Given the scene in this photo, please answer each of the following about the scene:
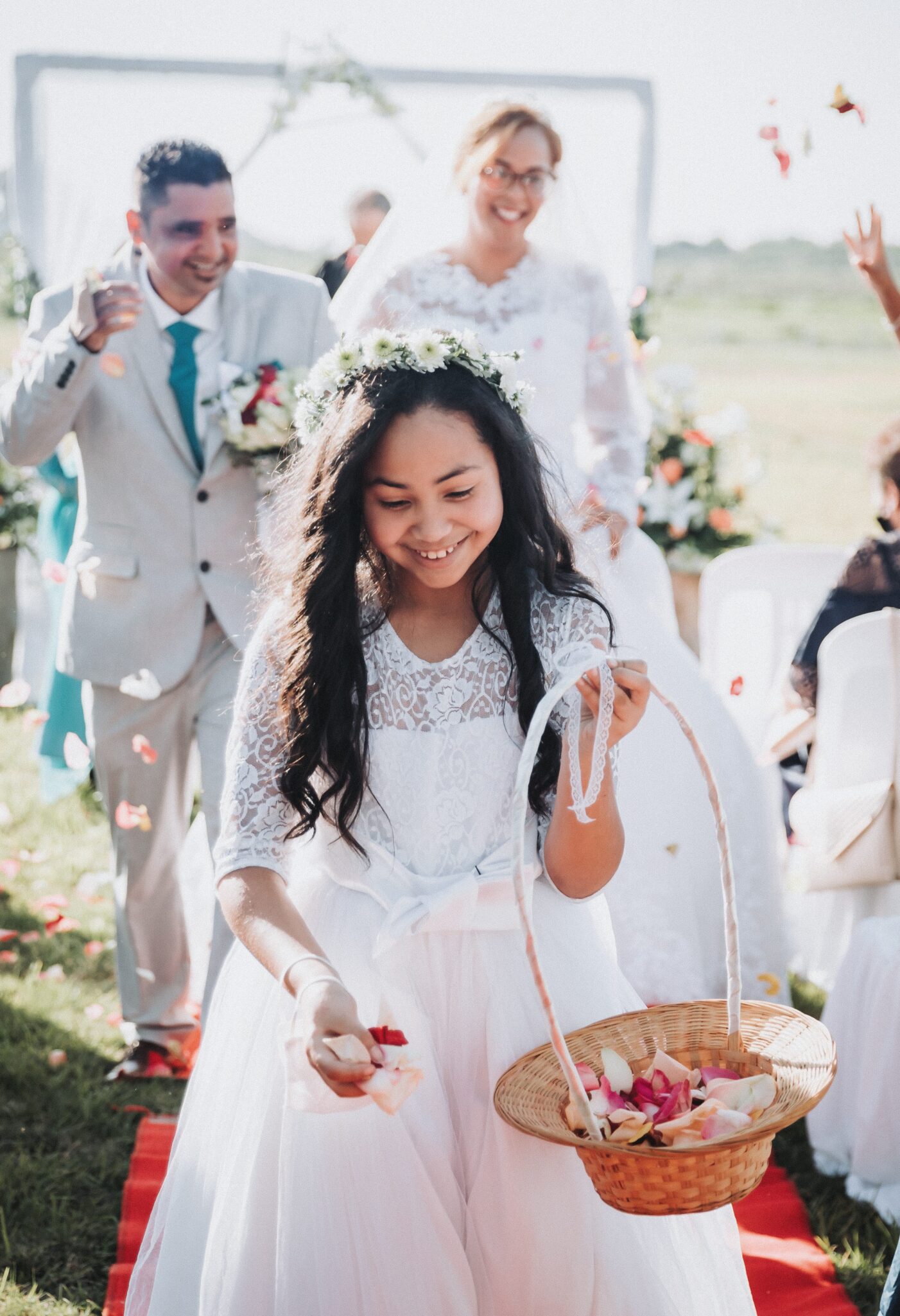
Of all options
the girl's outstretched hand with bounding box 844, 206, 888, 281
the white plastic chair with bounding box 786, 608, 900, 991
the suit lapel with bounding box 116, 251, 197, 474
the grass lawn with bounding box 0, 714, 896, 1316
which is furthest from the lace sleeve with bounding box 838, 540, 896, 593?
the suit lapel with bounding box 116, 251, 197, 474

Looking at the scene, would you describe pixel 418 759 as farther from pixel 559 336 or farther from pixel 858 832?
pixel 559 336

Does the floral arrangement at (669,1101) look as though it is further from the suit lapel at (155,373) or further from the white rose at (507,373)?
the suit lapel at (155,373)

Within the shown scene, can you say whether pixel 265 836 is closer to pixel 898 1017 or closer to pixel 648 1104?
pixel 648 1104

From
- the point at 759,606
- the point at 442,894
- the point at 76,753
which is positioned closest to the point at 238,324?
the point at 76,753

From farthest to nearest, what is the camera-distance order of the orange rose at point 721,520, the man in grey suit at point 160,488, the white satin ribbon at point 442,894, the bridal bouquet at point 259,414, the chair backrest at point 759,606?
1. the orange rose at point 721,520
2. the chair backrest at point 759,606
3. the man in grey suit at point 160,488
4. the bridal bouquet at point 259,414
5. the white satin ribbon at point 442,894

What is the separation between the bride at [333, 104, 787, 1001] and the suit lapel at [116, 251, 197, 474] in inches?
30.6

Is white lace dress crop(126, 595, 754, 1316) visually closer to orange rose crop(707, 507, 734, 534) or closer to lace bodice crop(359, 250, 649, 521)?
lace bodice crop(359, 250, 649, 521)

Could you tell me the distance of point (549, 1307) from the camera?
1.94 metres

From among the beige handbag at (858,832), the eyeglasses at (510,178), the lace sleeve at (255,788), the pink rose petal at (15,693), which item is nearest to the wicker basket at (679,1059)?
the lace sleeve at (255,788)

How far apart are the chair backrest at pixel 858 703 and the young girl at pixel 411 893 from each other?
1597 millimetres

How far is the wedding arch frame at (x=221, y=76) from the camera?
20.5 feet

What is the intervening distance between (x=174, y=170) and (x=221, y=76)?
10.8ft

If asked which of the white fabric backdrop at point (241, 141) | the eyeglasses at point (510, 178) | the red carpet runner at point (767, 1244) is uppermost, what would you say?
the white fabric backdrop at point (241, 141)

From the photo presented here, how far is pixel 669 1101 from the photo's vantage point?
182 cm
